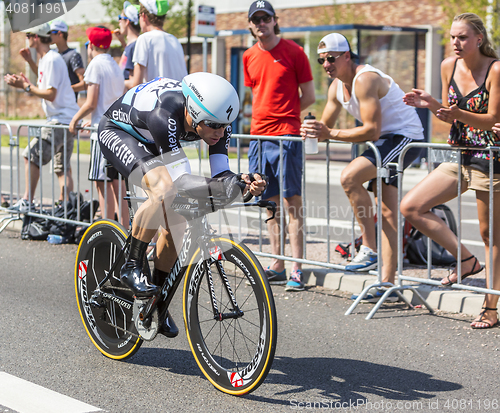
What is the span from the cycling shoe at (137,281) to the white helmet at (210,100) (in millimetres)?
896

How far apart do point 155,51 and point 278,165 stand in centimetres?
173

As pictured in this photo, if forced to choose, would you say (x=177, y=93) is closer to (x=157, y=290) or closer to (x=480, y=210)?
(x=157, y=290)

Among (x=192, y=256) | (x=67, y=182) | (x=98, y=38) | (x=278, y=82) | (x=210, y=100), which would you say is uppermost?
(x=98, y=38)

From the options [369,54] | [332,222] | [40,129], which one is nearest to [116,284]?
[40,129]

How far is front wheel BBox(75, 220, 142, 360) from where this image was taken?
14.2 ft

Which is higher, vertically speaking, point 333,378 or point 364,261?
point 364,261

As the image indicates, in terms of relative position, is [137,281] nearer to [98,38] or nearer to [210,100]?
[210,100]

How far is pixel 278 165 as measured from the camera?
21.7ft

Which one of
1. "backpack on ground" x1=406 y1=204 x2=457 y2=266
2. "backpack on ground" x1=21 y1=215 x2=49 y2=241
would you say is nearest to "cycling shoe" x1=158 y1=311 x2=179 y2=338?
"backpack on ground" x1=406 y1=204 x2=457 y2=266

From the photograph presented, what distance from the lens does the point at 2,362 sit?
172 inches

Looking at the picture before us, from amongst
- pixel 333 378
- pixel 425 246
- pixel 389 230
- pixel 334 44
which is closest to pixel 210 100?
pixel 333 378

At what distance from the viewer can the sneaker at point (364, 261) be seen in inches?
239

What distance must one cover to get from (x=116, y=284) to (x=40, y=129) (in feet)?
14.7

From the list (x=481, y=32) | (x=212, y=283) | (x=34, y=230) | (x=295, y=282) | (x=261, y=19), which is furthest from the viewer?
(x=34, y=230)
